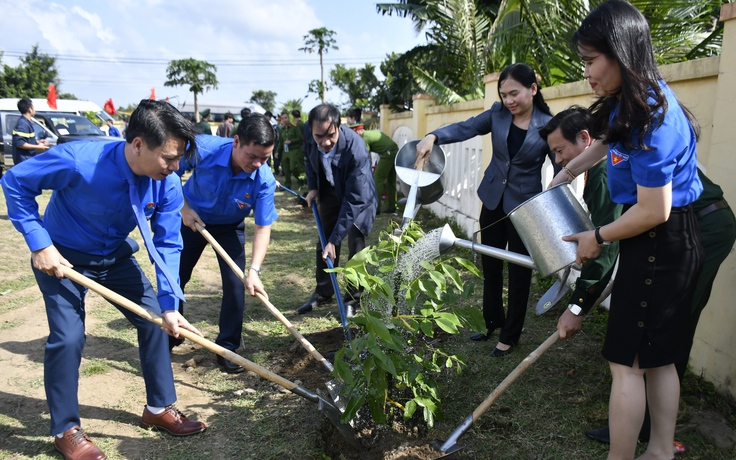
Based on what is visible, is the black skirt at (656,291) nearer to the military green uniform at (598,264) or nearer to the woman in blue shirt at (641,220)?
the woman in blue shirt at (641,220)

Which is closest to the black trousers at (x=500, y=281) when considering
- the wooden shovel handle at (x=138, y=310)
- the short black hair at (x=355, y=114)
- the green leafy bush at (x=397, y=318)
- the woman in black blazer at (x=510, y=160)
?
the woman in black blazer at (x=510, y=160)

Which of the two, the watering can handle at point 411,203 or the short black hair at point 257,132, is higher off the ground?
the short black hair at point 257,132

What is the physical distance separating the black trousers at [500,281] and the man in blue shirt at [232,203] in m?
1.34

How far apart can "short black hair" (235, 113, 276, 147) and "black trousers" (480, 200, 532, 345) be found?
52.9 inches

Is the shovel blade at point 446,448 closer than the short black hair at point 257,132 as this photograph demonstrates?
Yes

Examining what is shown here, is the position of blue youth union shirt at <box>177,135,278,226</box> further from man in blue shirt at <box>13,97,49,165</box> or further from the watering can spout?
man in blue shirt at <box>13,97,49,165</box>

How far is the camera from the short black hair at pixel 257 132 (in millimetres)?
2939

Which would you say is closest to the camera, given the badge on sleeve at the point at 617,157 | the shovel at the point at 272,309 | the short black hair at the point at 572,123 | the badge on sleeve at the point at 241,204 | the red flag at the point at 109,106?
the badge on sleeve at the point at 617,157

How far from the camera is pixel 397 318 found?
235 centimetres

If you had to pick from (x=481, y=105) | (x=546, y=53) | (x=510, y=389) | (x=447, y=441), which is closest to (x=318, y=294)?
(x=510, y=389)

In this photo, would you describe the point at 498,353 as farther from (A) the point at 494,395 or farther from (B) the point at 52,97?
(B) the point at 52,97

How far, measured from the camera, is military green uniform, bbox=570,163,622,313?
2098 millimetres

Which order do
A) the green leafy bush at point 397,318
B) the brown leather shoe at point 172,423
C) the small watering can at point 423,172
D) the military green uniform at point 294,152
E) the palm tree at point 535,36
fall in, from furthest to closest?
the military green uniform at point 294,152 < the palm tree at point 535,36 < the small watering can at point 423,172 < the brown leather shoe at point 172,423 < the green leafy bush at point 397,318

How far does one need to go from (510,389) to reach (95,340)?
288 cm
